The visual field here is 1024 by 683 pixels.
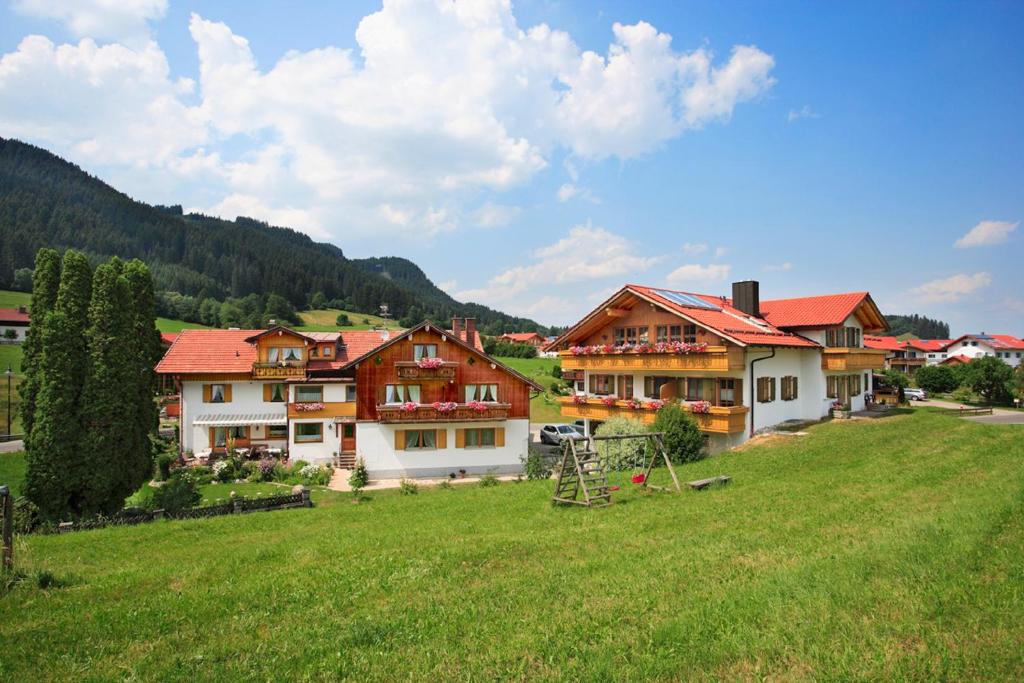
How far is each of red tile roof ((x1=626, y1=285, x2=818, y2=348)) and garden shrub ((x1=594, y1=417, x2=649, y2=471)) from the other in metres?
6.12

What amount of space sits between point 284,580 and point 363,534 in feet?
14.7

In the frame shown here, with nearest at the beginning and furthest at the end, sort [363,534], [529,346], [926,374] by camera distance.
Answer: [363,534]
[926,374]
[529,346]

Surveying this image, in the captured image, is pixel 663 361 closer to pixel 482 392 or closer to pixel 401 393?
pixel 482 392

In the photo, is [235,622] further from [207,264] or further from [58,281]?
[207,264]

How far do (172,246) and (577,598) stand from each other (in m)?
202

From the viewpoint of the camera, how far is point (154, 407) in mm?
24031

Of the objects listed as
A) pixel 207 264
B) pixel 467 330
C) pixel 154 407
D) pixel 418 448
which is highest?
pixel 207 264

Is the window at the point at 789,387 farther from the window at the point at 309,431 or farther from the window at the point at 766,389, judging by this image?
the window at the point at 309,431

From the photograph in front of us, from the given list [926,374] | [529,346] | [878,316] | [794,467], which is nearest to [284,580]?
[794,467]

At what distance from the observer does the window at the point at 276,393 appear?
3756cm

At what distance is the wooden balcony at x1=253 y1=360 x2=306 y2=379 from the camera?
1443 inches

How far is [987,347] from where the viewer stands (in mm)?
112938

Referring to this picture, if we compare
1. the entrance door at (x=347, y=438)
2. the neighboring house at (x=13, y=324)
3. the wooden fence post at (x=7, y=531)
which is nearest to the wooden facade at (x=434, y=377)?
the entrance door at (x=347, y=438)

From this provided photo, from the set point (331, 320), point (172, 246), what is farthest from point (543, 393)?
point (172, 246)
